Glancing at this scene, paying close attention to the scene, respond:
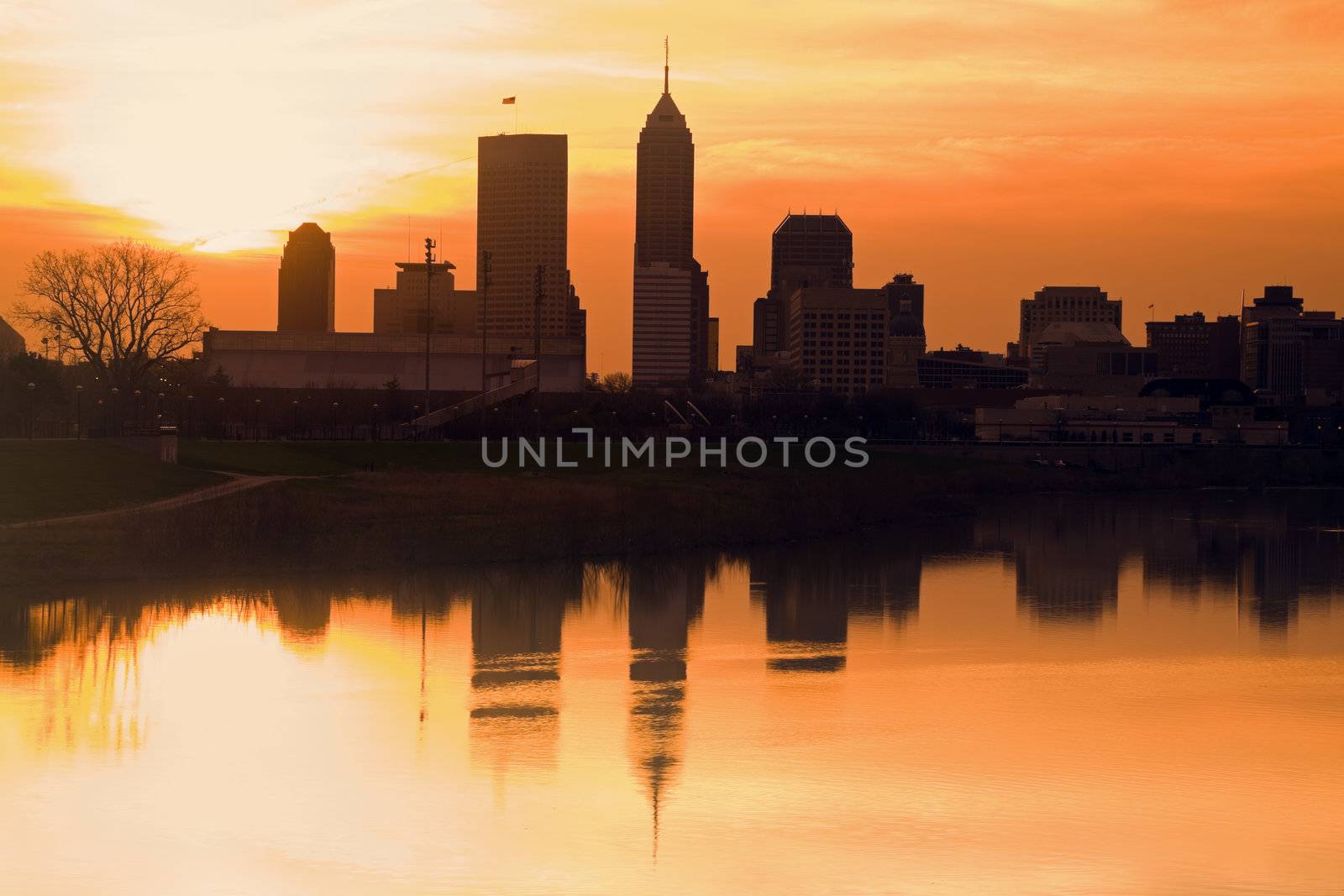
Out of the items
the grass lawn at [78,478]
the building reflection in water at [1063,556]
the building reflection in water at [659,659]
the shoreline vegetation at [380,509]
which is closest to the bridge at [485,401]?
the shoreline vegetation at [380,509]

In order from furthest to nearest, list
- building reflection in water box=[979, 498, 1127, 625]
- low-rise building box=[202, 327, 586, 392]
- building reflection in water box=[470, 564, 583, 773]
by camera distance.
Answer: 1. low-rise building box=[202, 327, 586, 392]
2. building reflection in water box=[979, 498, 1127, 625]
3. building reflection in water box=[470, 564, 583, 773]

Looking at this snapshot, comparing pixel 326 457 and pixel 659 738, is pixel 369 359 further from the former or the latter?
pixel 659 738

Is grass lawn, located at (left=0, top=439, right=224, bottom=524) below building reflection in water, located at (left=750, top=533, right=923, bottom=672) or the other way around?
the other way around

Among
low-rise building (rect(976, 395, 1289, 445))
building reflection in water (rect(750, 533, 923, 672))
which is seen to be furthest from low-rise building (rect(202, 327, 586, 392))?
building reflection in water (rect(750, 533, 923, 672))

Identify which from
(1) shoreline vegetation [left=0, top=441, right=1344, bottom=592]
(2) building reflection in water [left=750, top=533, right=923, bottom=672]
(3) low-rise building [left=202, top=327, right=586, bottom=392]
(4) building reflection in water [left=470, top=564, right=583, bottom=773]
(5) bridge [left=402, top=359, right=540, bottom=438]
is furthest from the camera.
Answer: (3) low-rise building [left=202, top=327, right=586, bottom=392]

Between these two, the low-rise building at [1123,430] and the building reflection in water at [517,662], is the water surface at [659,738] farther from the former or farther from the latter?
the low-rise building at [1123,430]

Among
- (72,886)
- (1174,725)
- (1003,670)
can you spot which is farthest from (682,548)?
(72,886)

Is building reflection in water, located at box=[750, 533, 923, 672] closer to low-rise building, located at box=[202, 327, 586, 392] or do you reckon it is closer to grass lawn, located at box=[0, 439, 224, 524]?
grass lawn, located at box=[0, 439, 224, 524]
